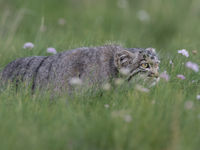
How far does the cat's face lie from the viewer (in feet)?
17.5

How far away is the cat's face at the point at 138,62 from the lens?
533 cm

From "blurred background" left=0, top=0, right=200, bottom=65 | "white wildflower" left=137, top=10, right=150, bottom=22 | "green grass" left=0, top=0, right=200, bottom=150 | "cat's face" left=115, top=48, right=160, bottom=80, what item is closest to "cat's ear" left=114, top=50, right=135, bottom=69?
"cat's face" left=115, top=48, right=160, bottom=80

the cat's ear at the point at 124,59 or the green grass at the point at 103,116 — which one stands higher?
the cat's ear at the point at 124,59

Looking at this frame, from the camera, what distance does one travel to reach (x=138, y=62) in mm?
5406

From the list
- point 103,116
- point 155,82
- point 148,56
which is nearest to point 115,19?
point 148,56

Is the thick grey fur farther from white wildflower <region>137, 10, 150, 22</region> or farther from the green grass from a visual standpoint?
white wildflower <region>137, 10, 150, 22</region>

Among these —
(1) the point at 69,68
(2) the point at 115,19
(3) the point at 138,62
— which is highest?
(2) the point at 115,19

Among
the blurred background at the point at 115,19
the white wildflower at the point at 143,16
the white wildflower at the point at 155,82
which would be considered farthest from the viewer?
the white wildflower at the point at 143,16

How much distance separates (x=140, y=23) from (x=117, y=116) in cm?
803

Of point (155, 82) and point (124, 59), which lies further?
point (124, 59)

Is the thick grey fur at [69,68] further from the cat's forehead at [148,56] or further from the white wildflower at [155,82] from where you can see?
the white wildflower at [155,82]

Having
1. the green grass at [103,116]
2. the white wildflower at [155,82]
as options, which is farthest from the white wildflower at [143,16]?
the white wildflower at [155,82]

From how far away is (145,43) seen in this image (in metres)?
7.71

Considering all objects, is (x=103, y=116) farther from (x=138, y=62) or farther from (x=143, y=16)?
(x=143, y=16)
